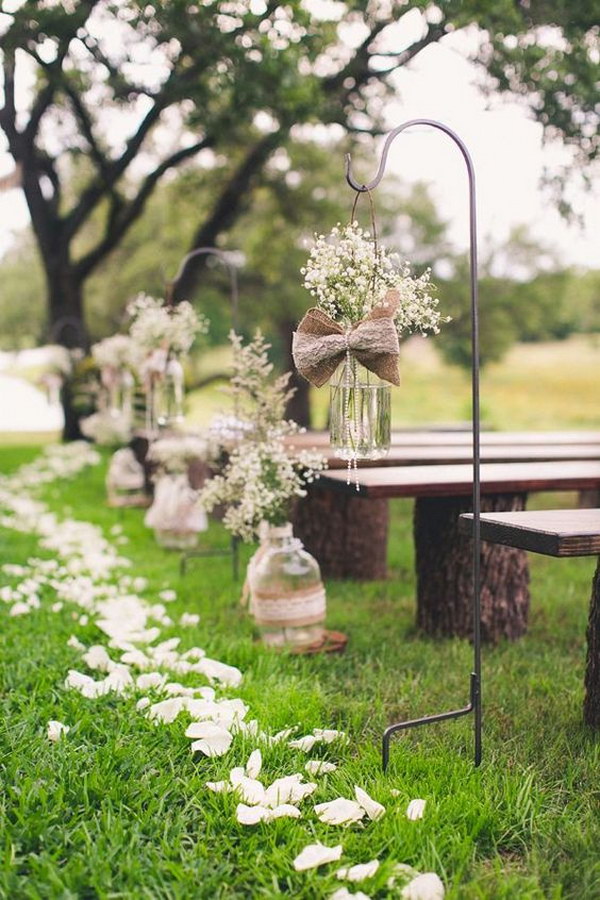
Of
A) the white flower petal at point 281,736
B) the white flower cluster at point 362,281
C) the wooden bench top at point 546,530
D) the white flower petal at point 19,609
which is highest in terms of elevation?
the white flower cluster at point 362,281

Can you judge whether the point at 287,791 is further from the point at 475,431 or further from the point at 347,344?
the point at 347,344

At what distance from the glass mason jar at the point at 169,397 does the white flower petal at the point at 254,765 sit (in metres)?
3.16

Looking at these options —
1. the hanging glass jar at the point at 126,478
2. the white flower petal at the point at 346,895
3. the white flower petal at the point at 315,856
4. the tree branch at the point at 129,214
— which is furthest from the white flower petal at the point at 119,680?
the tree branch at the point at 129,214

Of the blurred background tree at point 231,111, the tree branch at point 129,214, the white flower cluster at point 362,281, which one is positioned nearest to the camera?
the white flower cluster at point 362,281

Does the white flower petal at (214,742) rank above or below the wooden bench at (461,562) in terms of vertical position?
below

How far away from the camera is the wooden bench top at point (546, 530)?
2.72 m

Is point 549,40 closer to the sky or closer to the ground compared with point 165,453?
closer to the sky

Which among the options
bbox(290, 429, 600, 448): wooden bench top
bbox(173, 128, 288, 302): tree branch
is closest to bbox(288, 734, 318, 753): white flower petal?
bbox(290, 429, 600, 448): wooden bench top

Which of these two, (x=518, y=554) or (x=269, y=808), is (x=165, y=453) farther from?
(x=269, y=808)

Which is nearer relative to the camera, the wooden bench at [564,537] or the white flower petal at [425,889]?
the white flower petal at [425,889]

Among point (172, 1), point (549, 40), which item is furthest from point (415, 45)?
point (172, 1)

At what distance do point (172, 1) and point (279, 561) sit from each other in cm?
612

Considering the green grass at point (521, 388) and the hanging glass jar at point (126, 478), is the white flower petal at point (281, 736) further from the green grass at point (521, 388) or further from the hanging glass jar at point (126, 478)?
the green grass at point (521, 388)

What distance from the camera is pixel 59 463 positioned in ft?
42.4
